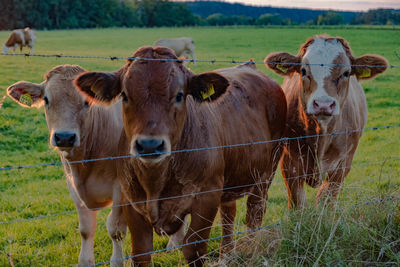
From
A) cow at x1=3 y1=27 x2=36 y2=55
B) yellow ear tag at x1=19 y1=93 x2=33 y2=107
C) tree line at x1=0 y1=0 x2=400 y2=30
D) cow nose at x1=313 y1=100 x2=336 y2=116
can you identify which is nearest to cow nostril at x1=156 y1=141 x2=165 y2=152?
cow nose at x1=313 y1=100 x2=336 y2=116

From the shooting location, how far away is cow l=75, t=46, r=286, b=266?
317 cm

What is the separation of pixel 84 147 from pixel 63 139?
0.47 meters

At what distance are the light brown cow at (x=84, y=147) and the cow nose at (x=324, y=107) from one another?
6.57ft

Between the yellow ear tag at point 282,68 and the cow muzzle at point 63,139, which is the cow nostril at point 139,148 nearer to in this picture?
the cow muzzle at point 63,139

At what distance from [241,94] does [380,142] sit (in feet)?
17.6

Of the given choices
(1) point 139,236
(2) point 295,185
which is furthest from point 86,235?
(2) point 295,185

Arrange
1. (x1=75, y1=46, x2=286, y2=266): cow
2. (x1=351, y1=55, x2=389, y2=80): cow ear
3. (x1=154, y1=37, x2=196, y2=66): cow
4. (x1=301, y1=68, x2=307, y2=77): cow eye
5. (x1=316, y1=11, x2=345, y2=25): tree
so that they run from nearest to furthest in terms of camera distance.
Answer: (x1=75, y1=46, x2=286, y2=266): cow < (x1=301, y1=68, x2=307, y2=77): cow eye < (x1=351, y1=55, x2=389, y2=80): cow ear < (x1=154, y1=37, x2=196, y2=66): cow < (x1=316, y1=11, x2=345, y2=25): tree

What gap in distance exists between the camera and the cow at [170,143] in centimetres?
317

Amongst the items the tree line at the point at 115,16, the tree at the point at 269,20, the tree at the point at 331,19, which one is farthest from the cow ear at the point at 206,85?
the tree at the point at 269,20

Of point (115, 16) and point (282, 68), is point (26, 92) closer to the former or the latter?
point (282, 68)

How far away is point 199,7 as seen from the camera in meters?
135

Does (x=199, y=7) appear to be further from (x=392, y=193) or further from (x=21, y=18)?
(x=392, y=193)

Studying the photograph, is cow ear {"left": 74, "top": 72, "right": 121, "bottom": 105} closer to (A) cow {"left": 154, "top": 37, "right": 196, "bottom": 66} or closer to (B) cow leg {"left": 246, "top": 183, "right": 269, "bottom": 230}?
(B) cow leg {"left": 246, "top": 183, "right": 269, "bottom": 230}

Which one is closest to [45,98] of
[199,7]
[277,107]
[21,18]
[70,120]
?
[70,120]
